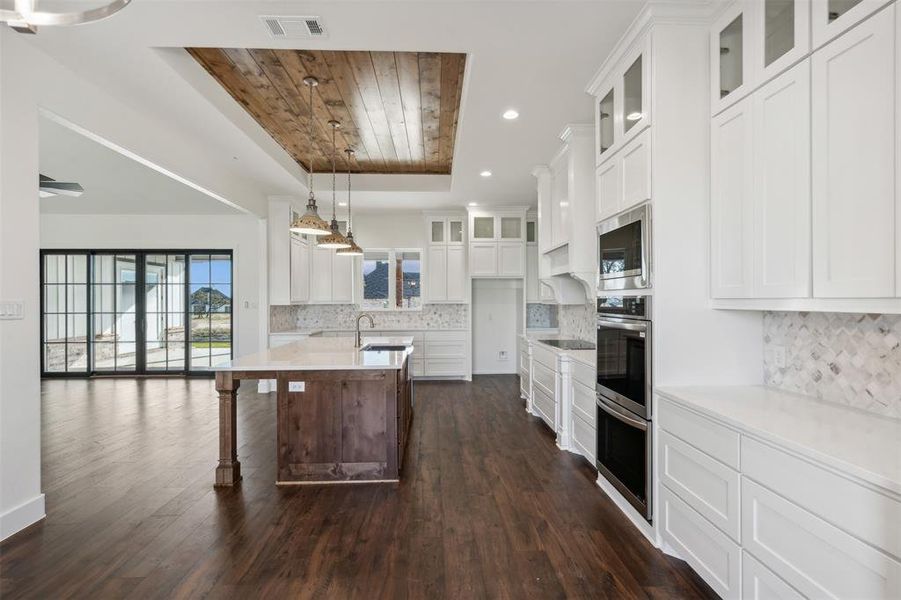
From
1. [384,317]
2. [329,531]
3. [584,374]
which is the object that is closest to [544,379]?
[584,374]

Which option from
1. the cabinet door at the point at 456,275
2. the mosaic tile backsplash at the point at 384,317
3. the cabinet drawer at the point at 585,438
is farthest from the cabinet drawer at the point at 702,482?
the mosaic tile backsplash at the point at 384,317

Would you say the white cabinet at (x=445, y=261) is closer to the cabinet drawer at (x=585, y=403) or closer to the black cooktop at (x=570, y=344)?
the black cooktop at (x=570, y=344)

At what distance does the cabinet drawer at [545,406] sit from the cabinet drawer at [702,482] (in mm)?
1816

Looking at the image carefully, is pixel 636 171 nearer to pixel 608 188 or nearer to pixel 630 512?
pixel 608 188

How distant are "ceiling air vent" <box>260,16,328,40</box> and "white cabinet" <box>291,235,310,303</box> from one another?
13.2ft

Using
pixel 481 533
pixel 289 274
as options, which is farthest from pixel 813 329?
pixel 289 274

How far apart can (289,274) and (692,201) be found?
5228 millimetres

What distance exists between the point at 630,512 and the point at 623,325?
3.69 ft

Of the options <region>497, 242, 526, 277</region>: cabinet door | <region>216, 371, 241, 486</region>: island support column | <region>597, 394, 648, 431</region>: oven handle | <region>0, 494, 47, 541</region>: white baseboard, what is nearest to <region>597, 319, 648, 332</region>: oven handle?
<region>597, 394, 648, 431</region>: oven handle

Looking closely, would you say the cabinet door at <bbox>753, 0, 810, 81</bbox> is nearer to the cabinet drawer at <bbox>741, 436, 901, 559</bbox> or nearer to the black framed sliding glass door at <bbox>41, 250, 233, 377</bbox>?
the cabinet drawer at <bbox>741, 436, 901, 559</bbox>

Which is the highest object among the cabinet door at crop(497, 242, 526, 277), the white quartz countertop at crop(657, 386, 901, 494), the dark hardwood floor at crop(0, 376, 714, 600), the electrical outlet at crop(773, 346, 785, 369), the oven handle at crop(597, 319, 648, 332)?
the cabinet door at crop(497, 242, 526, 277)

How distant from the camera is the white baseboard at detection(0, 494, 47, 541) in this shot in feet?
7.73

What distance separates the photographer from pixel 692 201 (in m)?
2.30

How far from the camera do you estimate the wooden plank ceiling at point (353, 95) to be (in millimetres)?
3088
